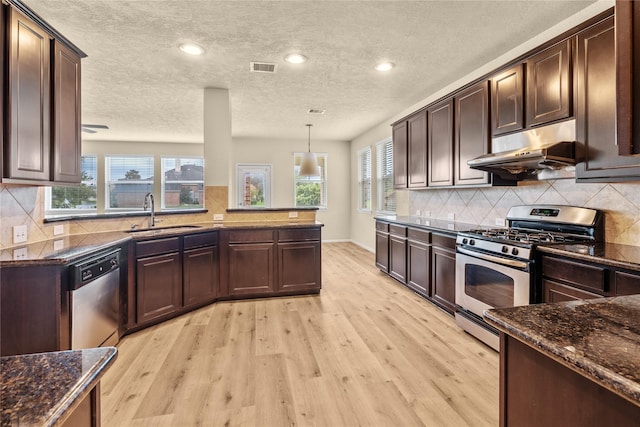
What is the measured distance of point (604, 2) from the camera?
2383 millimetres

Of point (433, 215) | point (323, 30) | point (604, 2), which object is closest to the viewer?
point (604, 2)

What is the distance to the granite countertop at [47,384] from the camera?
53cm

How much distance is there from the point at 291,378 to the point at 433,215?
3304mm

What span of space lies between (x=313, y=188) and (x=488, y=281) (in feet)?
19.9

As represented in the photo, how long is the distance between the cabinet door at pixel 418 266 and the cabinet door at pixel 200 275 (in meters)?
2.41

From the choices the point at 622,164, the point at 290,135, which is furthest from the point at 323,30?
the point at 290,135

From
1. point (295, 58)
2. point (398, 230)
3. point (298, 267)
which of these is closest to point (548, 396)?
point (298, 267)

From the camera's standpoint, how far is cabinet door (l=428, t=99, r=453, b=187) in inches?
144

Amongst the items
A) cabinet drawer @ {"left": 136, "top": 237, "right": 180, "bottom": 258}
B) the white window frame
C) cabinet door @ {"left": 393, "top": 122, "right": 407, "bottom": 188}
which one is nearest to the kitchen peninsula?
cabinet drawer @ {"left": 136, "top": 237, "right": 180, "bottom": 258}

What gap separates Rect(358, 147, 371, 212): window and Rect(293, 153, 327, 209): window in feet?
3.42

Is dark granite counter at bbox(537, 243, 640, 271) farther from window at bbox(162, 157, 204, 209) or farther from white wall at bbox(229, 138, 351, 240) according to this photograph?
window at bbox(162, 157, 204, 209)

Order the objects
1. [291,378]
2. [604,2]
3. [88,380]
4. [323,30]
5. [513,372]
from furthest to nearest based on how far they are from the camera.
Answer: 1. [323,30]
2. [604,2]
3. [291,378]
4. [513,372]
5. [88,380]

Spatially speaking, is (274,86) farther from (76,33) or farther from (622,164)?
(622,164)

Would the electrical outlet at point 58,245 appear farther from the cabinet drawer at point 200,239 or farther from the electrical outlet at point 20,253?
the cabinet drawer at point 200,239
